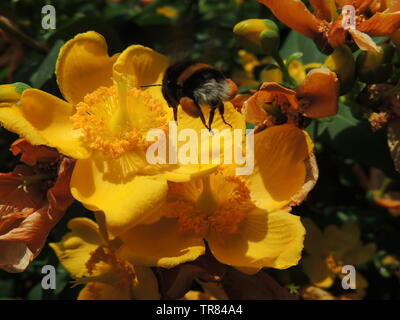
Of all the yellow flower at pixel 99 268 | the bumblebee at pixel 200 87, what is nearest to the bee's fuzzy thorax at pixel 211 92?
the bumblebee at pixel 200 87

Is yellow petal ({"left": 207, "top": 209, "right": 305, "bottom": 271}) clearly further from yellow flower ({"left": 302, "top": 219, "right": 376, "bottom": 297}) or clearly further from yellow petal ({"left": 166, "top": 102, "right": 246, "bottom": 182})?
yellow flower ({"left": 302, "top": 219, "right": 376, "bottom": 297})

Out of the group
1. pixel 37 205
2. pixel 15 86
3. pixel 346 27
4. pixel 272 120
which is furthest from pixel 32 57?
pixel 346 27

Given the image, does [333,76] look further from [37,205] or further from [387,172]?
[37,205]

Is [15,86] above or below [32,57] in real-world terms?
above

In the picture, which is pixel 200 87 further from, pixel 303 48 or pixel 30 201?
pixel 303 48

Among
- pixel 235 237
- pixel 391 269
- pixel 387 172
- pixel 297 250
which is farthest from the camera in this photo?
pixel 391 269
